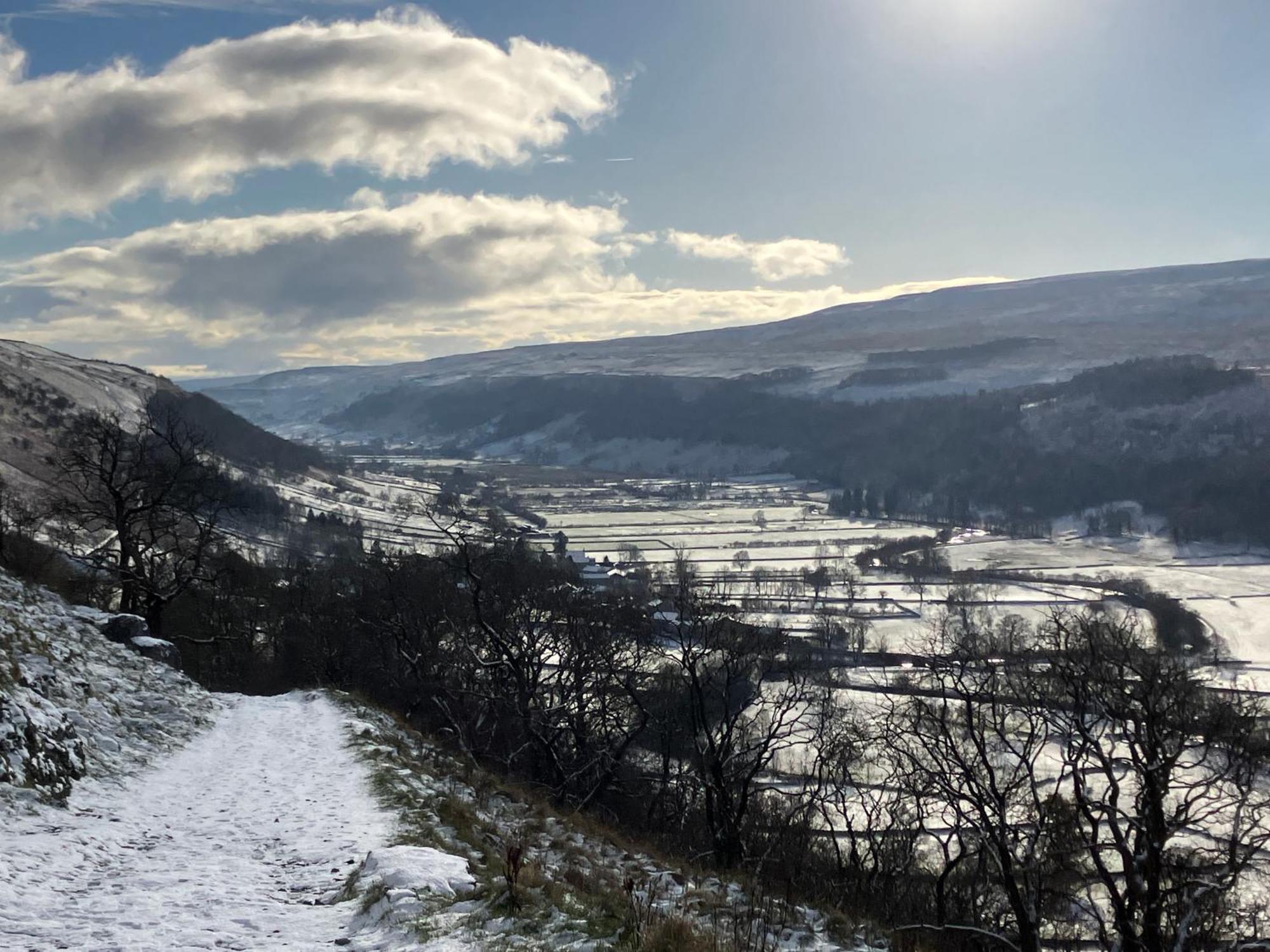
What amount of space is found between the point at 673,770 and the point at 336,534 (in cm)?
9371

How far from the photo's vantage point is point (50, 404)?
137m

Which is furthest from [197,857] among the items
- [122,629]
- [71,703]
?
[122,629]

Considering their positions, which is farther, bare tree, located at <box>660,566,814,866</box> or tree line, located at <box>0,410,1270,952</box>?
bare tree, located at <box>660,566,814,866</box>

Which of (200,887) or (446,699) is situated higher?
(200,887)

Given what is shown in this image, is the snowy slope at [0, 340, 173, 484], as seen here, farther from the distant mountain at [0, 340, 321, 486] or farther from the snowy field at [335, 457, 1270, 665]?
the snowy field at [335, 457, 1270, 665]

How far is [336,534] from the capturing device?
129 meters

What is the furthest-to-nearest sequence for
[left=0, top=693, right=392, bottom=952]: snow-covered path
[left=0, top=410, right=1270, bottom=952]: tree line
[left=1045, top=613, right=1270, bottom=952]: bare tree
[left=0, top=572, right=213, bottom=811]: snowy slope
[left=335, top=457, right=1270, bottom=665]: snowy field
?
[left=335, top=457, right=1270, bottom=665]: snowy field
[left=0, top=410, right=1270, bottom=952]: tree line
[left=1045, top=613, right=1270, bottom=952]: bare tree
[left=0, top=572, right=213, bottom=811]: snowy slope
[left=0, top=693, right=392, bottom=952]: snow-covered path

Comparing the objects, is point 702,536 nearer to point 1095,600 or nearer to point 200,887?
point 1095,600

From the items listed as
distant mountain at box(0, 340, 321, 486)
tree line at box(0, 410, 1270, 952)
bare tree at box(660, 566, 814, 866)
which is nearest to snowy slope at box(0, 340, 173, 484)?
distant mountain at box(0, 340, 321, 486)

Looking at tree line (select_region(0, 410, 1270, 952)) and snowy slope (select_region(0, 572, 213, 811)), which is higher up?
snowy slope (select_region(0, 572, 213, 811))

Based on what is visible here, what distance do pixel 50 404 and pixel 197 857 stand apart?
155m

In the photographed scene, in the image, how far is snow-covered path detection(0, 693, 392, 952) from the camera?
847 centimetres

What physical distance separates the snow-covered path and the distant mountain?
79268 mm

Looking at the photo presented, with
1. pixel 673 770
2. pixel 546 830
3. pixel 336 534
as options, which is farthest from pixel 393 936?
pixel 336 534
